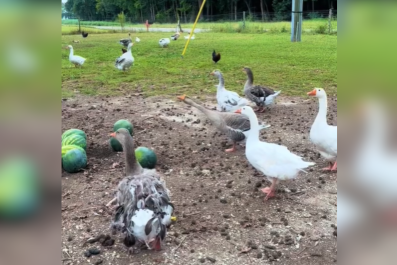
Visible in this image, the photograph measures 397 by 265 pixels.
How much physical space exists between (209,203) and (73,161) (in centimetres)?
154

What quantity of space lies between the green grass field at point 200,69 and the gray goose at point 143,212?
209 inches

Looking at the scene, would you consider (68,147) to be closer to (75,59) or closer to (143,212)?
(143,212)

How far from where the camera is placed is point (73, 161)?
411 centimetres

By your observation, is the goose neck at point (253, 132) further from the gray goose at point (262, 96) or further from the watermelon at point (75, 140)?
the gray goose at point (262, 96)

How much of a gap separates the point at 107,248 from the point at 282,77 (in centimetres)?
745

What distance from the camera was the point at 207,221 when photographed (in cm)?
333

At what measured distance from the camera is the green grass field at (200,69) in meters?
8.58
